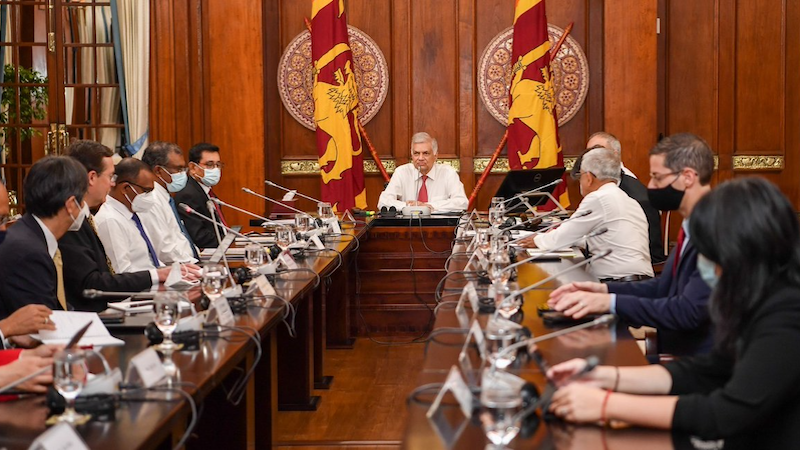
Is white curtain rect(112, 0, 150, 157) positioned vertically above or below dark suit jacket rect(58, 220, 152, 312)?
above

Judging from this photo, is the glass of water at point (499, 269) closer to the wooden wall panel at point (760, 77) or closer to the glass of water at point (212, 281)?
the glass of water at point (212, 281)

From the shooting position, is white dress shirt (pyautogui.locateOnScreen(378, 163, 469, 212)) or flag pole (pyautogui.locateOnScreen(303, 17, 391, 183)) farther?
flag pole (pyautogui.locateOnScreen(303, 17, 391, 183))

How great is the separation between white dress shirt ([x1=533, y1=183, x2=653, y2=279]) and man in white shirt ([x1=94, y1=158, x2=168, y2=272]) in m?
1.92

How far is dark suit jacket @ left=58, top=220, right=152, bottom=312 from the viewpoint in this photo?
11.9 ft

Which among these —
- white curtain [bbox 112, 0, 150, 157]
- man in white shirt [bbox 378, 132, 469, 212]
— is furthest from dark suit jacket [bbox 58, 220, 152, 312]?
white curtain [bbox 112, 0, 150, 157]

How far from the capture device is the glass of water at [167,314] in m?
2.41

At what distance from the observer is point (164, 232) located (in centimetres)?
502

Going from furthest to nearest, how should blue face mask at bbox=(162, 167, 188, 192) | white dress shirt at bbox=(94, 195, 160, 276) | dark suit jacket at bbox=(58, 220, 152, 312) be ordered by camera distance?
blue face mask at bbox=(162, 167, 188, 192) → white dress shirt at bbox=(94, 195, 160, 276) → dark suit jacket at bbox=(58, 220, 152, 312)

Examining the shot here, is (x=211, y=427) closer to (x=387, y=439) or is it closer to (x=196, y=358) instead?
(x=196, y=358)

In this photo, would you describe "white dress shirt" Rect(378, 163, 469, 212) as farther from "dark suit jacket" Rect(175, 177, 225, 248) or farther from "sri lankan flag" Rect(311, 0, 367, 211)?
"dark suit jacket" Rect(175, 177, 225, 248)

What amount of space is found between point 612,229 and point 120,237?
2239mm

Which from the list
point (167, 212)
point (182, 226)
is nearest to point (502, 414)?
point (167, 212)

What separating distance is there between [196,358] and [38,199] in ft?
3.61

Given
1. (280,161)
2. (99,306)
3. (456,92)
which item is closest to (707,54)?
(456,92)
